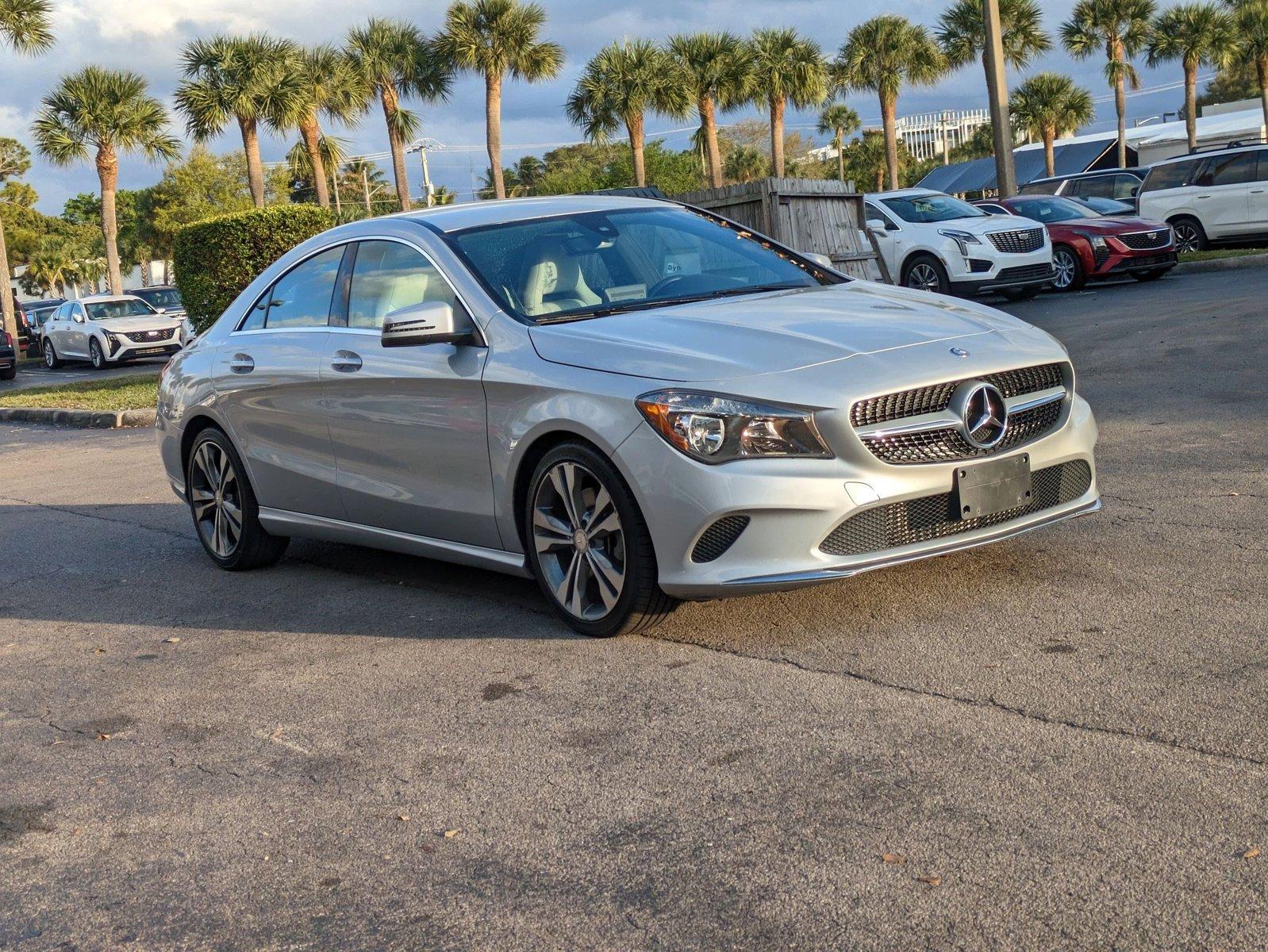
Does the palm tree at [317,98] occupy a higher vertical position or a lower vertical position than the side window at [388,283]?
higher

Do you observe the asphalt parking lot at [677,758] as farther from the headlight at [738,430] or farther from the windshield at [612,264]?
the windshield at [612,264]

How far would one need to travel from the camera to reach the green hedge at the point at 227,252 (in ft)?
64.2

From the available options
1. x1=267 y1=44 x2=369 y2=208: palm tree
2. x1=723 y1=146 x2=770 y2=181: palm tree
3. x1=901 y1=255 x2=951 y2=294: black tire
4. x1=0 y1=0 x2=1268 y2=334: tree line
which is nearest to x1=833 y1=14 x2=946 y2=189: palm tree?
x1=0 y1=0 x2=1268 y2=334: tree line

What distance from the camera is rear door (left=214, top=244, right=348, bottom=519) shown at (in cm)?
641

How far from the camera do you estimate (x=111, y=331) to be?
27.9 m

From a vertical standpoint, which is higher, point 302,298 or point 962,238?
point 962,238

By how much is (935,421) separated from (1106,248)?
15819mm

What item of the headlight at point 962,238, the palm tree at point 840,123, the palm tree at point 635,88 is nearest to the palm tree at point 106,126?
the palm tree at point 635,88

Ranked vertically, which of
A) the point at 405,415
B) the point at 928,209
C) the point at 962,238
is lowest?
the point at 405,415

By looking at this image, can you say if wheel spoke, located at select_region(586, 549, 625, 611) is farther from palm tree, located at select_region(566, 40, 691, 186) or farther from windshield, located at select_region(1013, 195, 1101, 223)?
palm tree, located at select_region(566, 40, 691, 186)

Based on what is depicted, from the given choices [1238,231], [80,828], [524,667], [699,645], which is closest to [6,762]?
[80,828]

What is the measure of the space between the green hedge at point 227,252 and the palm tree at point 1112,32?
40902 millimetres

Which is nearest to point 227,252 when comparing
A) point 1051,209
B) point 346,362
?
point 1051,209

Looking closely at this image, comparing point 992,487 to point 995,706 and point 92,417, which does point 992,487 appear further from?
point 92,417
